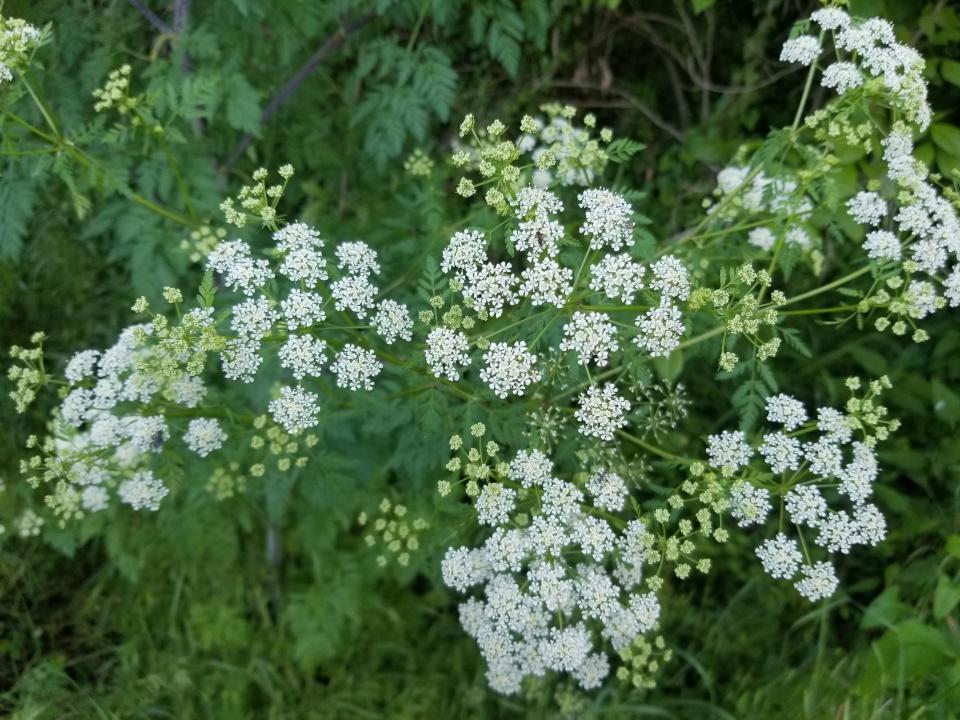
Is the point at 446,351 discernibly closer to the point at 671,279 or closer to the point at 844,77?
the point at 671,279

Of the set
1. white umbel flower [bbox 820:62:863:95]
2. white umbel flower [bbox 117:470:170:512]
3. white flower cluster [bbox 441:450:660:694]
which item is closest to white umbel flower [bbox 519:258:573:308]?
white flower cluster [bbox 441:450:660:694]

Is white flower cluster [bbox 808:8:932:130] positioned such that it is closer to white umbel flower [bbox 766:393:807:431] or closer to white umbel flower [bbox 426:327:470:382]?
white umbel flower [bbox 766:393:807:431]

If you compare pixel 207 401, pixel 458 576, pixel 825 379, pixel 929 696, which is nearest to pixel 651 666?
pixel 458 576

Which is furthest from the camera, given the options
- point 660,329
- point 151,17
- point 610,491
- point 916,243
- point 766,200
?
point 151,17

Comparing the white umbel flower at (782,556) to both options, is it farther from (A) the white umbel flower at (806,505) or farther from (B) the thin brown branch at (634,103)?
(B) the thin brown branch at (634,103)

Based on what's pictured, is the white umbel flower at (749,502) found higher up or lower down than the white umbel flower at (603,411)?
lower down

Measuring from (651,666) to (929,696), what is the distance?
6.59ft

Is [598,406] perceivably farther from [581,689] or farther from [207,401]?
[581,689]

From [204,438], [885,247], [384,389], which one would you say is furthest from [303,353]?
[885,247]

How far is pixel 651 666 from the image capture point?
10.5ft

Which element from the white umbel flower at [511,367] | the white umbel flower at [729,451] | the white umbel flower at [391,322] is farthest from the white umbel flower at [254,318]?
the white umbel flower at [729,451]

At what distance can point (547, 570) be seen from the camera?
3000 millimetres

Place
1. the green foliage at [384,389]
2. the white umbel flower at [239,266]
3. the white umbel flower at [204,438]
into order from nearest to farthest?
the white umbel flower at [239,266] < the white umbel flower at [204,438] < the green foliage at [384,389]

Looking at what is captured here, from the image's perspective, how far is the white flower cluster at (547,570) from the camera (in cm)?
291
